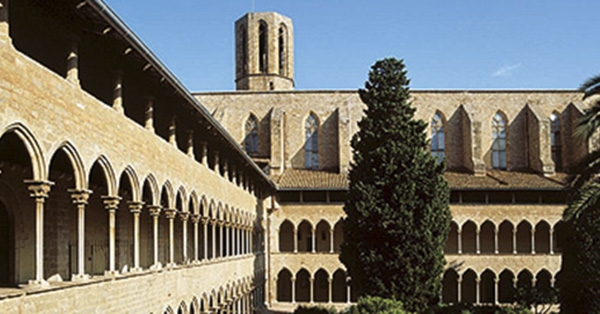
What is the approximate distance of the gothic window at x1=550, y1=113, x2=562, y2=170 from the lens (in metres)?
48.2

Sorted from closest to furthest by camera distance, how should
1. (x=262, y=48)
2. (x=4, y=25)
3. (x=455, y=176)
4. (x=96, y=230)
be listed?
(x=4, y=25) → (x=96, y=230) → (x=455, y=176) → (x=262, y=48)

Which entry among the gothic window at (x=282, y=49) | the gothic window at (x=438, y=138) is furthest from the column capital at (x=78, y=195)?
the gothic window at (x=282, y=49)

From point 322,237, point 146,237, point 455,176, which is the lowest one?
point 322,237

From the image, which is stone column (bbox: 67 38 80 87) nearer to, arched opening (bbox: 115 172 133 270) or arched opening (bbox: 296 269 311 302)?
arched opening (bbox: 115 172 133 270)

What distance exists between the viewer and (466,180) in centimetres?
4388

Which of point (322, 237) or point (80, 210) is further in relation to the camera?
point (322, 237)

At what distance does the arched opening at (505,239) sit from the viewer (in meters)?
45.5

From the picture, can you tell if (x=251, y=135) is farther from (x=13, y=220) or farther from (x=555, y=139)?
(x=13, y=220)

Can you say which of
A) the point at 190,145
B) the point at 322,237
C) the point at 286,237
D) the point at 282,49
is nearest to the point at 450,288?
the point at 322,237

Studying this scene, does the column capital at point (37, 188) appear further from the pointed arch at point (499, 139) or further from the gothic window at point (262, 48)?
the gothic window at point (262, 48)

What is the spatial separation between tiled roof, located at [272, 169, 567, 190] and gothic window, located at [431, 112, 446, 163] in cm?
225

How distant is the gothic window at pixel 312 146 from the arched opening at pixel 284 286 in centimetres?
726

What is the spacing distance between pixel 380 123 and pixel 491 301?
60.0 ft

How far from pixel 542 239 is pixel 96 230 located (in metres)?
34.9
